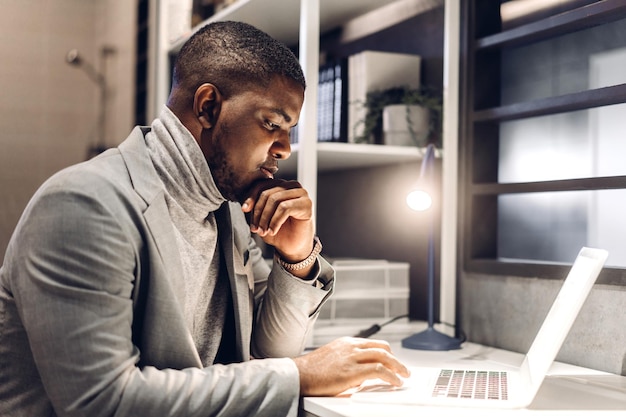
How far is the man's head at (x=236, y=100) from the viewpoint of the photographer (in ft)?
3.96

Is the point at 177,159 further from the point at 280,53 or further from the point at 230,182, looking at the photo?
the point at 280,53

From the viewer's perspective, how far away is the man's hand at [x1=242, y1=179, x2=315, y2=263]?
1270mm

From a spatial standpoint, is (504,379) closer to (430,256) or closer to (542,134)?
(430,256)

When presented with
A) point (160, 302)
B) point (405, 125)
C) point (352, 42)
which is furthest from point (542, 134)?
point (160, 302)

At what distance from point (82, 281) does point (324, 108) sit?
3.47 ft

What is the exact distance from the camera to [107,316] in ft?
3.17

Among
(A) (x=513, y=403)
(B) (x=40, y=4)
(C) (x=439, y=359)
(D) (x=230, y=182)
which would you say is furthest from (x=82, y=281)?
(B) (x=40, y=4)

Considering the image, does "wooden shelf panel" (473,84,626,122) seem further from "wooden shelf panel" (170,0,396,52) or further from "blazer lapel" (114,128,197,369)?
"blazer lapel" (114,128,197,369)

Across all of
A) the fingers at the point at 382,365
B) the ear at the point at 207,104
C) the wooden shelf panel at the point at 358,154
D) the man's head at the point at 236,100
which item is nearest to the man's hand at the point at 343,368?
the fingers at the point at 382,365

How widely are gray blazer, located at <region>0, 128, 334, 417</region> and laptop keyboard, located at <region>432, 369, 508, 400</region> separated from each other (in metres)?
0.26

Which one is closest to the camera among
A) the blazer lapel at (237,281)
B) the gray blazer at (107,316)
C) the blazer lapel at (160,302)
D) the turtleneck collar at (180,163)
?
the gray blazer at (107,316)

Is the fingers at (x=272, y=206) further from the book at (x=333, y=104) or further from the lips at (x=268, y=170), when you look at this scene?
the book at (x=333, y=104)

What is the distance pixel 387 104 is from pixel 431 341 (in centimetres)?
63

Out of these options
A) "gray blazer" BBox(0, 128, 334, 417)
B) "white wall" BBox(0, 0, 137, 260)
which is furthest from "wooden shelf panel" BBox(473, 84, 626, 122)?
"white wall" BBox(0, 0, 137, 260)
